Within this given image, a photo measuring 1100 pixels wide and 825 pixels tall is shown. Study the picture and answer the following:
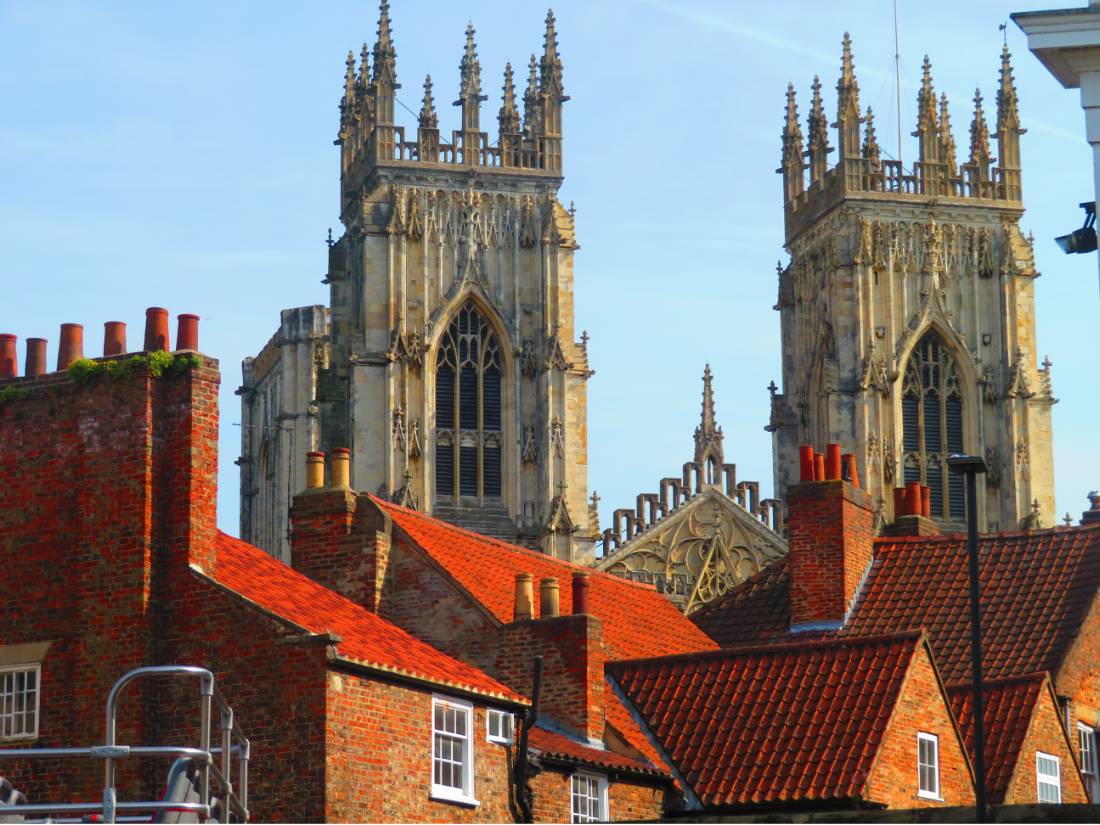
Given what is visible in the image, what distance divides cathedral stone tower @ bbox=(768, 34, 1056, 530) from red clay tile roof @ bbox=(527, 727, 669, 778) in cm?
4925

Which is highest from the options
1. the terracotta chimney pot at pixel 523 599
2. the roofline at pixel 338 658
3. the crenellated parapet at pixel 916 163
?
the crenellated parapet at pixel 916 163

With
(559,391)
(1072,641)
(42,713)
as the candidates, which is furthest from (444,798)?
(559,391)

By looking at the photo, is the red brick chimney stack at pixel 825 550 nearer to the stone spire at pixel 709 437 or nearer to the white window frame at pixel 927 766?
the white window frame at pixel 927 766

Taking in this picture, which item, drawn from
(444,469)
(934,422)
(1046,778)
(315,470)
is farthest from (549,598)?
(934,422)

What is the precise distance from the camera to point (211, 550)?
27953 millimetres

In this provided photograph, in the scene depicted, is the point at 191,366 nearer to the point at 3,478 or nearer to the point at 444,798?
the point at 3,478

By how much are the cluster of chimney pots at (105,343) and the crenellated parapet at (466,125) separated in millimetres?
51801

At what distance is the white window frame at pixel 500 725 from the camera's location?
28.9 m

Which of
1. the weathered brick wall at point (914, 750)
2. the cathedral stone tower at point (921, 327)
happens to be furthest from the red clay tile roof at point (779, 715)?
the cathedral stone tower at point (921, 327)

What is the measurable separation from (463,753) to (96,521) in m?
4.16

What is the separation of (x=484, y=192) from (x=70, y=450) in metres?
54.0

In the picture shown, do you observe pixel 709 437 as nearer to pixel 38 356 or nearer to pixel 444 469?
pixel 444 469

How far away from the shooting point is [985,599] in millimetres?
37562

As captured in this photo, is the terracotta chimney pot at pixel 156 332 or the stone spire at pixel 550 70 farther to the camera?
the stone spire at pixel 550 70
